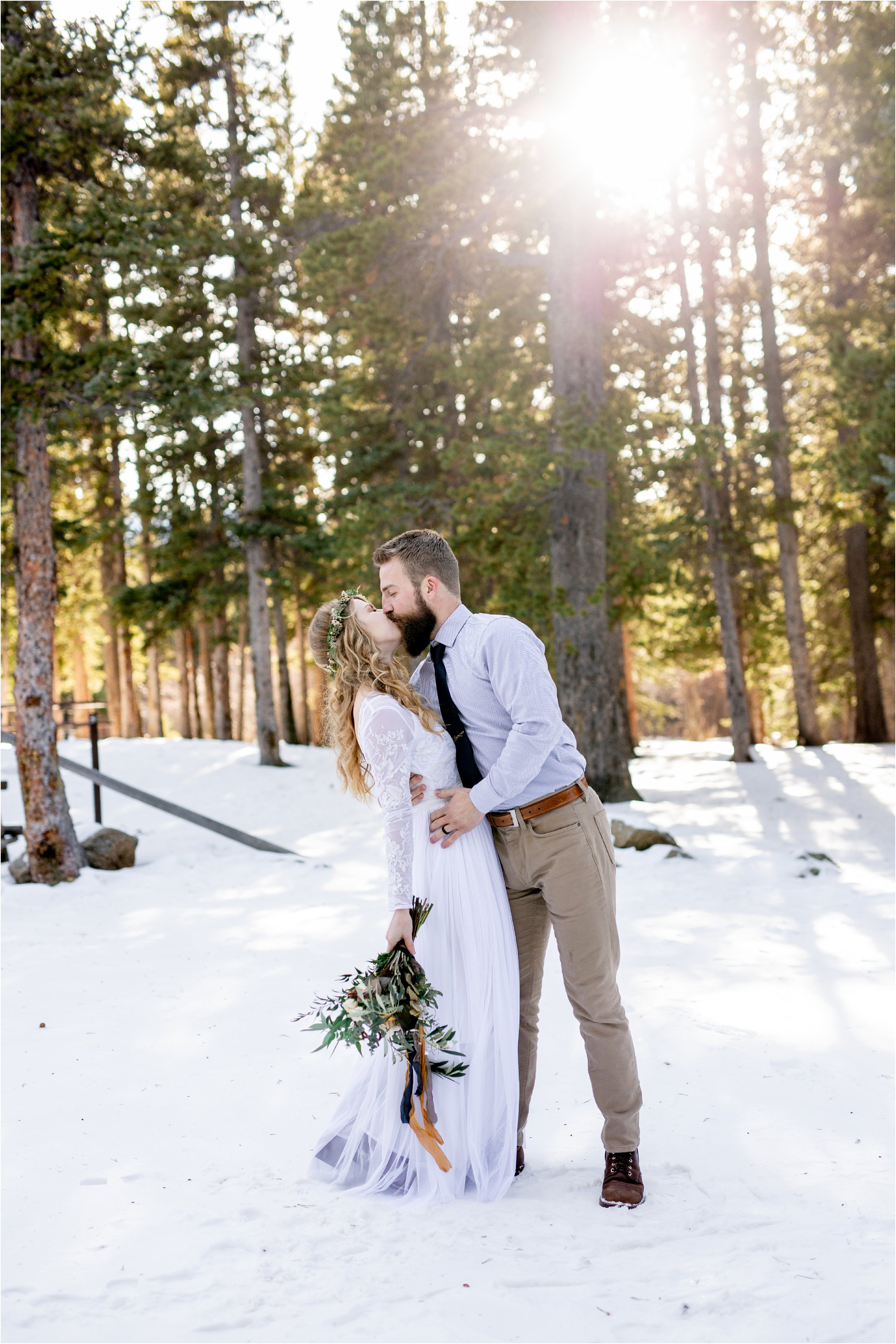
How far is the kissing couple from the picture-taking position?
328 cm

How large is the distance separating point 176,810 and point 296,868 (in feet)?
5.23

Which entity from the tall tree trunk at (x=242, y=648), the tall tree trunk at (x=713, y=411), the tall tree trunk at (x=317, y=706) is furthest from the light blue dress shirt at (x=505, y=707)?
the tall tree trunk at (x=242, y=648)

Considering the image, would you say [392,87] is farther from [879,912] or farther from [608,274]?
[879,912]

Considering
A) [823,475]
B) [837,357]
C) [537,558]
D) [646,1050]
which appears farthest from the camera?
[823,475]

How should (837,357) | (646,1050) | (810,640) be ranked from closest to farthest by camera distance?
(646,1050)
(837,357)
(810,640)

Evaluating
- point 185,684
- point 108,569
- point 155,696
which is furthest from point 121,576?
point 185,684

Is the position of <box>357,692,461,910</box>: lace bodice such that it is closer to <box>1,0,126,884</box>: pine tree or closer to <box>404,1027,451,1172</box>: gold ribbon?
<box>404,1027,451,1172</box>: gold ribbon

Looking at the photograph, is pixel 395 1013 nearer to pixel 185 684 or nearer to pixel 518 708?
pixel 518 708

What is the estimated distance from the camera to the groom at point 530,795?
3230mm

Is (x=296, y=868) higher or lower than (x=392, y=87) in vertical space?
lower

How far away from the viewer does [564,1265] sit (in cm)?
286

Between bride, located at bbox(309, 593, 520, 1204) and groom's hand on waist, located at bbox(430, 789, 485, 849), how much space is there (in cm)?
8

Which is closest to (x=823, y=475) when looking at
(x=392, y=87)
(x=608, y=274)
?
(x=608, y=274)

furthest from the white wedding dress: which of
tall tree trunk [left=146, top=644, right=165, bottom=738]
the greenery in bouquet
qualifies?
tall tree trunk [left=146, top=644, right=165, bottom=738]
